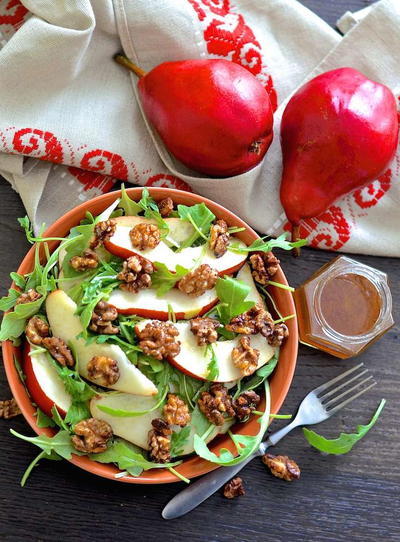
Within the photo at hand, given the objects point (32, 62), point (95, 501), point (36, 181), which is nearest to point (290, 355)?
point (95, 501)

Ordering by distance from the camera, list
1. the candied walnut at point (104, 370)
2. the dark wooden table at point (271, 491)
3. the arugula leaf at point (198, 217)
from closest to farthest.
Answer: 1. the candied walnut at point (104, 370)
2. the arugula leaf at point (198, 217)
3. the dark wooden table at point (271, 491)

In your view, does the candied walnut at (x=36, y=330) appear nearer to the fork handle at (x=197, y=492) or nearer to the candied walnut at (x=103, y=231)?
the candied walnut at (x=103, y=231)

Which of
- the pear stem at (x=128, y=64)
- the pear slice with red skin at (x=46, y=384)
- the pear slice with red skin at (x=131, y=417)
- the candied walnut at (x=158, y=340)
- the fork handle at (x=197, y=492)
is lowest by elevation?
the fork handle at (x=197, y=492)

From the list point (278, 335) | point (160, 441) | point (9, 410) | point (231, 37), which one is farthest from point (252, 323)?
point (231, 37)

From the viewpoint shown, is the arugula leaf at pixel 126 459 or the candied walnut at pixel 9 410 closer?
the arugula leaf at pixel 126 459

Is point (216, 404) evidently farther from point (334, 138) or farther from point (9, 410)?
point (334, 138)

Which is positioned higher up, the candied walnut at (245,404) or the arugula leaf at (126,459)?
the candied walnut at (245,404)

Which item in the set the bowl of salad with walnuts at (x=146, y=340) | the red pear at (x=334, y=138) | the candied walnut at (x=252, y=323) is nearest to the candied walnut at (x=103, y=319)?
the bowl of salad with walnuts at (x=146, y=340)

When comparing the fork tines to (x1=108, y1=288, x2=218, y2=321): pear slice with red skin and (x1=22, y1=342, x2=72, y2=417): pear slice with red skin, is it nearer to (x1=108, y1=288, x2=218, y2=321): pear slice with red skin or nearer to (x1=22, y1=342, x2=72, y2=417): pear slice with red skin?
(x1=108, y1=288, x2=218, y2=321): pear slice with red skin
